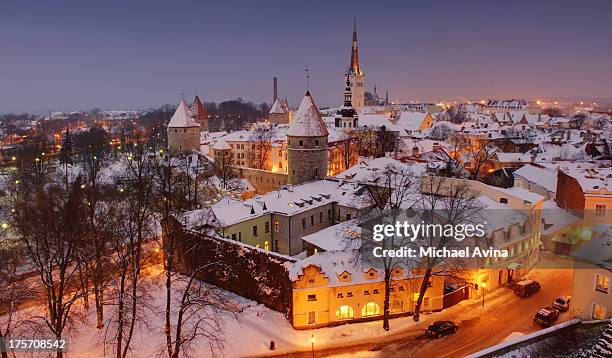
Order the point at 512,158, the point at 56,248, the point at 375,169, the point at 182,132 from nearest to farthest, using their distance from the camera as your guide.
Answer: the point at 56,248
the point at 375,169
the point at 512,158
the point at 182,132

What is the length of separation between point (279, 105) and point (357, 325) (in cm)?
6889

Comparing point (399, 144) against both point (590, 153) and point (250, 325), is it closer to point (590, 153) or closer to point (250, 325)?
point (590, 153)

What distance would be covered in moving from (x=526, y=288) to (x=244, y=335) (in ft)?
46.1

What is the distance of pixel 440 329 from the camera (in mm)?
21438

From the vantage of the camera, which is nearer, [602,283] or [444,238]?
[602,283]

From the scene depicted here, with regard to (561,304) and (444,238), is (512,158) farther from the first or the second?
(444,238)

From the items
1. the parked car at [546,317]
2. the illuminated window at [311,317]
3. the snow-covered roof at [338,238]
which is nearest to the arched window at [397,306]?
the snow-covered roof at [338,238]

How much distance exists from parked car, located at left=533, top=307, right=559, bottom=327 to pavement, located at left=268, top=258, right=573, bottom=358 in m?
0.25

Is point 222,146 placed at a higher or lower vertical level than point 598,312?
higher

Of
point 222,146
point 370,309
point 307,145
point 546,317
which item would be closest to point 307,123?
point 307,145

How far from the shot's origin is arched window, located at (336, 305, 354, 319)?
75.1ft

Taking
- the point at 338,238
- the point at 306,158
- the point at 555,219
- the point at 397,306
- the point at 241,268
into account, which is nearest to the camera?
the point at 397,306

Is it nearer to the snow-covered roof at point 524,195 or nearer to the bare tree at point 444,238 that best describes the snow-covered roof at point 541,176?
the snow-covered roof at point 524,195

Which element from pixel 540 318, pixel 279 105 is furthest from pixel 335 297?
pixel 279 105
